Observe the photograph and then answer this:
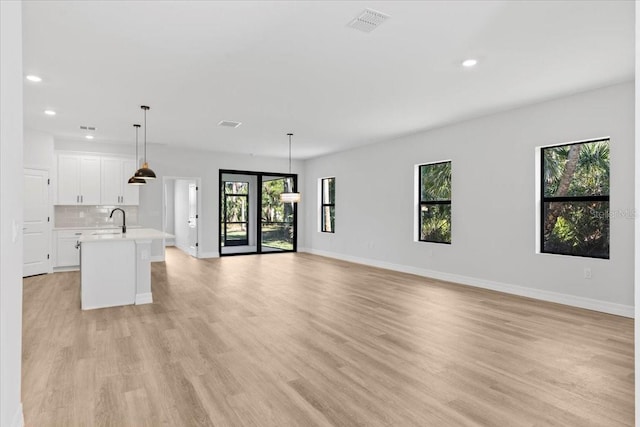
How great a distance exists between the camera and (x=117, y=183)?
800 cm

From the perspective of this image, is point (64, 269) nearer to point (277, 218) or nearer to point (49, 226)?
point (49, 226)

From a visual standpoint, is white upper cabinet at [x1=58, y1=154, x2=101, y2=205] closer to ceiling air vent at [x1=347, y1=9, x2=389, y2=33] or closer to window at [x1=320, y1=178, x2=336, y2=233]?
window at [x1=320, y1=178, x2=336, y2=233]

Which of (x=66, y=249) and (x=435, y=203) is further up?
(x=435, y=203)

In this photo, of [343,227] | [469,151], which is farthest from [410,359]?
[343,227]

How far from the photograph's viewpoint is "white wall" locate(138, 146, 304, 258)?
8.54 metres

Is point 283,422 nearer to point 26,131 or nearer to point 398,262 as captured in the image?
point 398,262

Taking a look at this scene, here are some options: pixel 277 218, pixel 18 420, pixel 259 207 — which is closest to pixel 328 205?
pixel 277 218

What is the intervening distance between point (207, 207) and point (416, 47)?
280 inches

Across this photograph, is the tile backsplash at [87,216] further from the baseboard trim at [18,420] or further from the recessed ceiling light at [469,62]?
the recessed ceiling light at [469,62]

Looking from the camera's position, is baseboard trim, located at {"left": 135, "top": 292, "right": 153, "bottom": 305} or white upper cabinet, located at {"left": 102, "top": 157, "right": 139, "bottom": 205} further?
white upper cabinet, located at {"left": 102, "top": 157, "right": 139, "bottom": 205}

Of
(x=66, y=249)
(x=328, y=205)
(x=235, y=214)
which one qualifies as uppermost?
(x=328, y=205)

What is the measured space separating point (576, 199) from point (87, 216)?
9.03m

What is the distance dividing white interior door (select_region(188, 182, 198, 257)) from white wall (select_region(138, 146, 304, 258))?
257 mm

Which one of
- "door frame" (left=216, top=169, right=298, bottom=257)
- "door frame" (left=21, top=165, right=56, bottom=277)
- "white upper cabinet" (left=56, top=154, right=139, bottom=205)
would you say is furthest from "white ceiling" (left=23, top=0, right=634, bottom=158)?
"door frame" (left=216, top=169, right=298, bottom=257)
